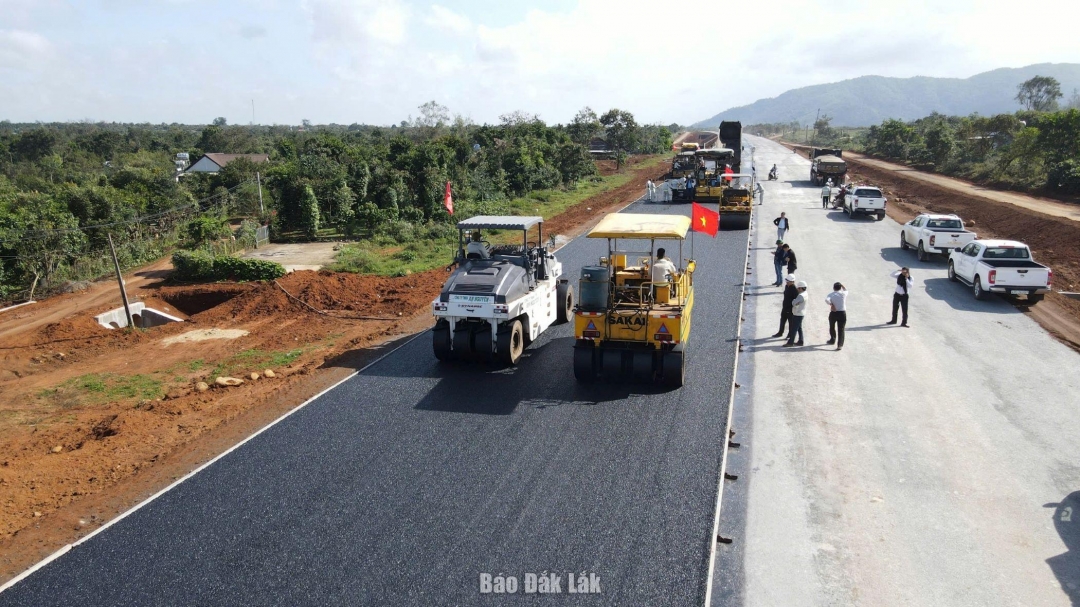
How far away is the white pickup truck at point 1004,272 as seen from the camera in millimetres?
15914

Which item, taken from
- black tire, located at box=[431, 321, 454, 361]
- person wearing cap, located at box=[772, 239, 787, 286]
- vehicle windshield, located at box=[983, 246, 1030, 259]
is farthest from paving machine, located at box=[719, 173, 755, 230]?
black tire, located at box=[431, 321, 454, 361]

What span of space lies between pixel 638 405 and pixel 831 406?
3.12 metres

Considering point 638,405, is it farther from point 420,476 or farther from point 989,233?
point 989,233

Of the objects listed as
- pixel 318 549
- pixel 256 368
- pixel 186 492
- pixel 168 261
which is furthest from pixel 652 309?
pixel 168 261

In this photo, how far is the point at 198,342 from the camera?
15.5 metres

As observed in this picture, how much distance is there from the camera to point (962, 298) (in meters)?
17.0

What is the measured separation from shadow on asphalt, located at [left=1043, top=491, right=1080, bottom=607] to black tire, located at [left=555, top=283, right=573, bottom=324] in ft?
29.0

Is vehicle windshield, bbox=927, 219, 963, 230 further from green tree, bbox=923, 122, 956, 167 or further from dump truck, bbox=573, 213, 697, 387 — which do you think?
green tree, bbox=923, 122, 956, 167

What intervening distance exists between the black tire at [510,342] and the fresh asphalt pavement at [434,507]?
565mm

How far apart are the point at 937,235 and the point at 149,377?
21.3 m

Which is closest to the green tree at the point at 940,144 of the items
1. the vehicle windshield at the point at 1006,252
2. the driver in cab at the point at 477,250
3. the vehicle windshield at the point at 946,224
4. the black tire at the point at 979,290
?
the vehicle windshield at the point at 946,224

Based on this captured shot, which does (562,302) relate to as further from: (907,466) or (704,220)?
(907,466)

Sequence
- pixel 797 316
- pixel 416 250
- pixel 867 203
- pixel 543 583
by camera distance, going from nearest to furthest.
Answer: pixel 543 583
pixel 797 316
pixel 416 250
pixel 867 203

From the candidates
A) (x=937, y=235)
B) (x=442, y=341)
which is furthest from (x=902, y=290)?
(x=442, y=341)
